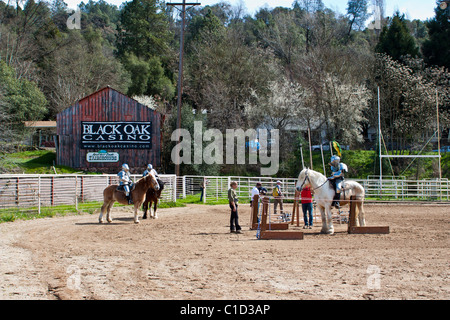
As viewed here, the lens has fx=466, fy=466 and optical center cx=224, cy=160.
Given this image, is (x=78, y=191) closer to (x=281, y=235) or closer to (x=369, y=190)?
(x=281, y=235)

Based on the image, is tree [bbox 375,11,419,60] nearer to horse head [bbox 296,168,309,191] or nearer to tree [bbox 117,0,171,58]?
tree [bbox 117,0,171,58]

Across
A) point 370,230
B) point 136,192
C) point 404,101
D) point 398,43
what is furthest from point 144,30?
point 370,230

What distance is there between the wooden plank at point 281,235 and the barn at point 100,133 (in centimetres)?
2724

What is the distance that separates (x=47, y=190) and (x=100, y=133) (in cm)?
1868

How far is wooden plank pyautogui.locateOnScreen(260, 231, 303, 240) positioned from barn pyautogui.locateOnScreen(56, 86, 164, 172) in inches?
1072

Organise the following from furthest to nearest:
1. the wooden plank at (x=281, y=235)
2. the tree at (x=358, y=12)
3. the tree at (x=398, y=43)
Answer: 1. the tree at (x=358, y=12)
2. the tree at (x=398, y=43)
3. the wooden plank at (x=281, y=235)

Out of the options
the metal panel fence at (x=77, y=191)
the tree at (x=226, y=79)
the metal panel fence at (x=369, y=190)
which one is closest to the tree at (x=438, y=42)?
the tree at (x=226, y=79)

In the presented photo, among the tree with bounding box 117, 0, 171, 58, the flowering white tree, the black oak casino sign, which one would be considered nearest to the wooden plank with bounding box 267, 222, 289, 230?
the black oak casino sign

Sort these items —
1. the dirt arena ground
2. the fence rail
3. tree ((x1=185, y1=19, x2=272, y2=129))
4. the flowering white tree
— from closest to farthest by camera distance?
the dirt arena ground < the fence rail < the flowering white tree < tree ((x1=185, y1=19, x2=272, y2=129))

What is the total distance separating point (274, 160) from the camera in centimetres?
4891

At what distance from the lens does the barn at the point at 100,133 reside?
40.3m

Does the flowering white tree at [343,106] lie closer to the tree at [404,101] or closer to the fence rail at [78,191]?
the tree at [404,101]

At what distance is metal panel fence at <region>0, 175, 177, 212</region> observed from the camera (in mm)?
20672

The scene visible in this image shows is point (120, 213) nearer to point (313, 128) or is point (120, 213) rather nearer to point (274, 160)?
point (274, 160)
